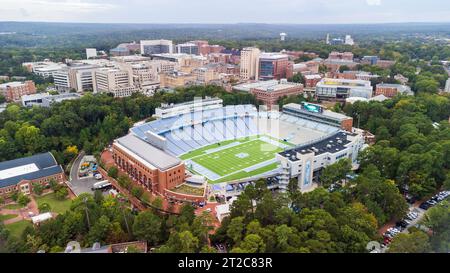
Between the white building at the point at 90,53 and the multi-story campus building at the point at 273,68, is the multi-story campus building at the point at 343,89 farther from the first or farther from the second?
the white building at the point at 90,53

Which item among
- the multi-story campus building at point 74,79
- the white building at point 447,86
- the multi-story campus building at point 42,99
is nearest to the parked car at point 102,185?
the multi-story campus building at point 42,99

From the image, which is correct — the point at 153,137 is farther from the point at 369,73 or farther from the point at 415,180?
the point at 369,73

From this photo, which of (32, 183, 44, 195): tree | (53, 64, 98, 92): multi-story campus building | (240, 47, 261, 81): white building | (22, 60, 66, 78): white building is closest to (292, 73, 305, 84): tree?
(240, 47, 261, 81): white building

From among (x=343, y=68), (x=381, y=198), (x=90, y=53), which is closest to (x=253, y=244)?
(x=381, y=198)

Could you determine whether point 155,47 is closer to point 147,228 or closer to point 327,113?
point 327,113

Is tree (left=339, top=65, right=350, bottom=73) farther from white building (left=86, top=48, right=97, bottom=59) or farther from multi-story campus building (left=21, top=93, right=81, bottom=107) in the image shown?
white building (left=86, top=48, right=97, bottom=59)
